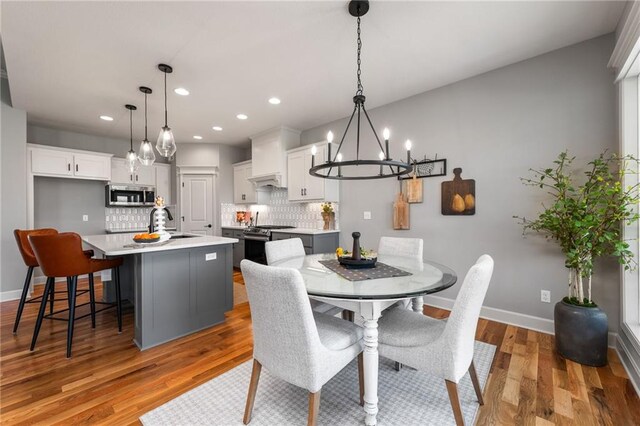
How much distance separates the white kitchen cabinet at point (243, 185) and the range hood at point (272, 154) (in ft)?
1.30

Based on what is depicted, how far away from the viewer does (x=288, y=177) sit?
477cm

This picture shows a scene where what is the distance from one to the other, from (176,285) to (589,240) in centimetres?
348

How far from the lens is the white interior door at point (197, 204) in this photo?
5.73m

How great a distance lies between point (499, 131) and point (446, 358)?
2494 mm

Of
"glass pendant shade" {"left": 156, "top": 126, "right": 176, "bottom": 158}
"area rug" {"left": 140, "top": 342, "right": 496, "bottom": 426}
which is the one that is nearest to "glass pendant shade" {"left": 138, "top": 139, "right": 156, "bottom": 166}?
"glass pendant shade" {"left": 156, "top": 126, "right": 176, "bottom": 158}

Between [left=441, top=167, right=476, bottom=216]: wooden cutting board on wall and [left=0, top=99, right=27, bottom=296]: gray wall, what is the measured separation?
5.61 meters

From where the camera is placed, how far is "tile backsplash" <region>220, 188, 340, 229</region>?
480 cm

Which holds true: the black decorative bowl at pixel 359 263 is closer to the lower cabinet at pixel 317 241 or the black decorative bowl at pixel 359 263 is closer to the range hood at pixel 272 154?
the lower cabinet at pixel 317 241

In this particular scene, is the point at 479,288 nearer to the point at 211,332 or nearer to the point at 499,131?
the point at 499,131

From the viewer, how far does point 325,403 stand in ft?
5.59

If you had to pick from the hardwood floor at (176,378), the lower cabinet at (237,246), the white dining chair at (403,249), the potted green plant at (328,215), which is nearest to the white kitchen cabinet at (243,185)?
the lower cabinet at (237,246)

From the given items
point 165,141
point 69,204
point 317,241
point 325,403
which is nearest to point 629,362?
point 325,403

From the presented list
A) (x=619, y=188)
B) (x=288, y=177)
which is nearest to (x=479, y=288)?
(x=619, y=188)

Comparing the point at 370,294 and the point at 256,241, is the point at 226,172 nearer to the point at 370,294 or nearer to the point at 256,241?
the point at 256,241
